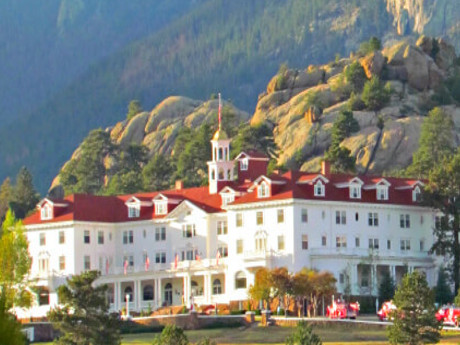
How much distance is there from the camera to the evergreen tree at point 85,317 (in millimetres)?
116312

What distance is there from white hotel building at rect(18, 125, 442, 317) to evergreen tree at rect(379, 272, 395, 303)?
→ 7.48 ft

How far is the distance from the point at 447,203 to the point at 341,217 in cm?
1025

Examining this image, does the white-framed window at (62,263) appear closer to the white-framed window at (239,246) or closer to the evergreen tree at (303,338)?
the white-framed window at (239,246)

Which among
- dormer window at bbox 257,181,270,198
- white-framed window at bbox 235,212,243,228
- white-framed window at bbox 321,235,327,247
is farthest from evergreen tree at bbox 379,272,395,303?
white-framed window at bbox 235,212,243,228

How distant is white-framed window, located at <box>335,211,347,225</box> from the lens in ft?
538

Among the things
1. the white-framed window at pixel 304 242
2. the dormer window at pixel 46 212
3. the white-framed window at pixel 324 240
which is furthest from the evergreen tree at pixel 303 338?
the dormer window at pixel 46 212

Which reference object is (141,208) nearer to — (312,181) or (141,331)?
(312,181)

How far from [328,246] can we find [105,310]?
46521 mm

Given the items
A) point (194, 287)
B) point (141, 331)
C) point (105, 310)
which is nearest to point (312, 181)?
point (194, 287)

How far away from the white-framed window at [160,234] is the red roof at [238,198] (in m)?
1.30

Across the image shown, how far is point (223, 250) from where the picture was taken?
16962 cm

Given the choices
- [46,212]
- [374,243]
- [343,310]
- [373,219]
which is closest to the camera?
[343,310]

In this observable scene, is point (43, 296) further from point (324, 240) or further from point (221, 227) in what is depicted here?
point (324, 240)

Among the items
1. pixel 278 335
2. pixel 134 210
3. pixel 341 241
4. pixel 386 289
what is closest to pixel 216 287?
pixel 341 241
